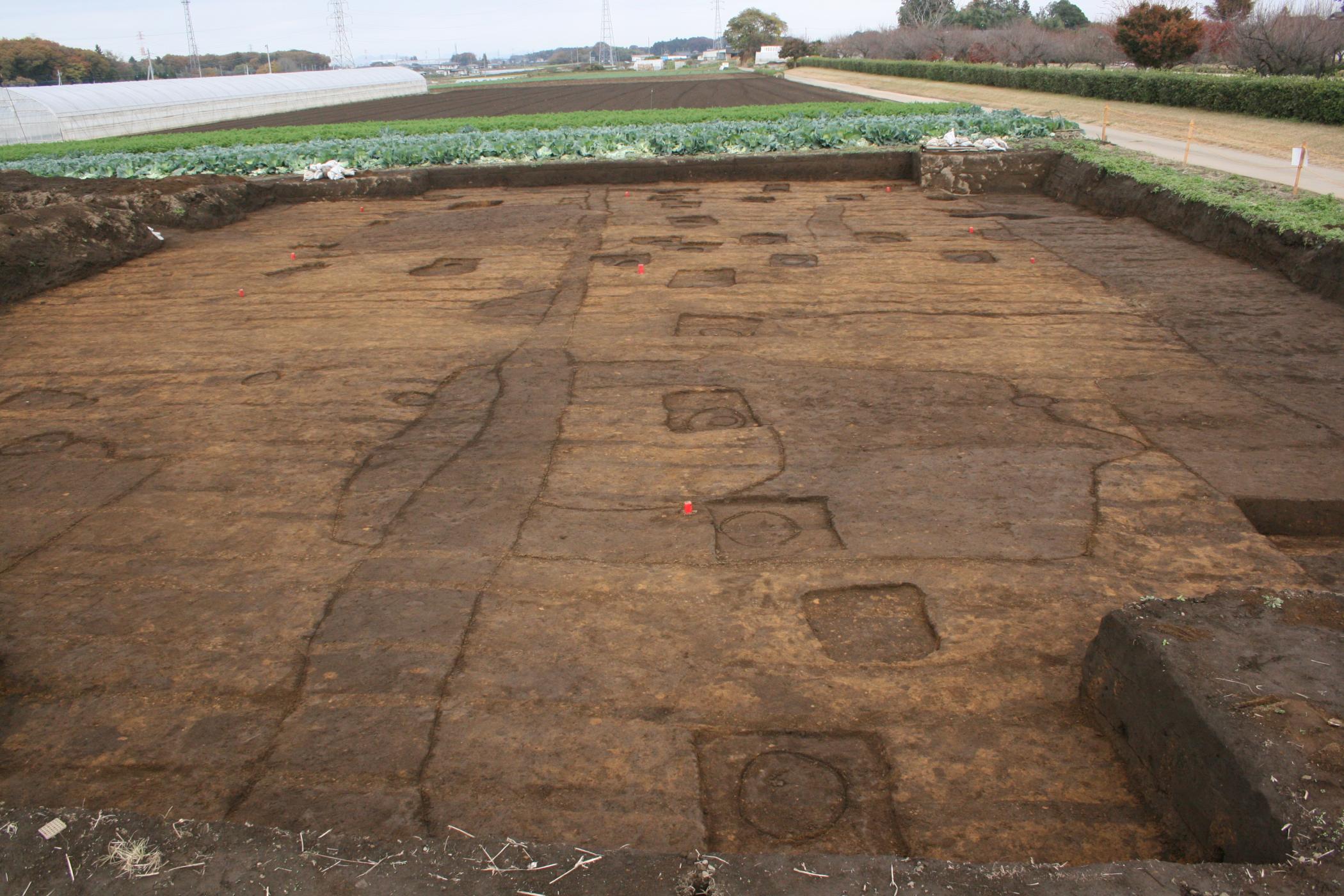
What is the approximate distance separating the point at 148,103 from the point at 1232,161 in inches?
1170

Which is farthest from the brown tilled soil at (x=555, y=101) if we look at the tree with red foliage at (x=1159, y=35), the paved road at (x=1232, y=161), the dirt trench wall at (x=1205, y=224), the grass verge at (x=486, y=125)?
the dirt trench wall at (x=1205, y=224)

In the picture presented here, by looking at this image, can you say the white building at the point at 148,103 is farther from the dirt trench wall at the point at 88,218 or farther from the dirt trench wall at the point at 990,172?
the dirt trench wall at the point at 990,172

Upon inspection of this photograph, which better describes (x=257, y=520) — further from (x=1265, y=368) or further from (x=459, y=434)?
(x=1265, y=368)

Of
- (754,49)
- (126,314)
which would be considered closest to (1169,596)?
(126,314)

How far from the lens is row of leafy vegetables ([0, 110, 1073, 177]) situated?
48.9 feet

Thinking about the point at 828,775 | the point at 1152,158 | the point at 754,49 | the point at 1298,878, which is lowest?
the point at 828,775

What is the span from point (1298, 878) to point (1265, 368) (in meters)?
4.54

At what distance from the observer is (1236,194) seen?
29.5 ft

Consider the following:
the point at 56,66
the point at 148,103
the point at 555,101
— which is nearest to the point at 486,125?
the point at 148,103

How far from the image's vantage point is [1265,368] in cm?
548

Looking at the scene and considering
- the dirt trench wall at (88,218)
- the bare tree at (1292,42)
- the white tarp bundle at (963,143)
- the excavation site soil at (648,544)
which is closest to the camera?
the excavation site soil at (648,544)

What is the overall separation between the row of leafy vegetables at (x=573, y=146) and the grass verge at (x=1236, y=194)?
3245mm

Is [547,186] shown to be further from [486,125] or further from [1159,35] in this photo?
[1159,35]

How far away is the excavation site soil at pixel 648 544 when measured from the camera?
2.58 metres
